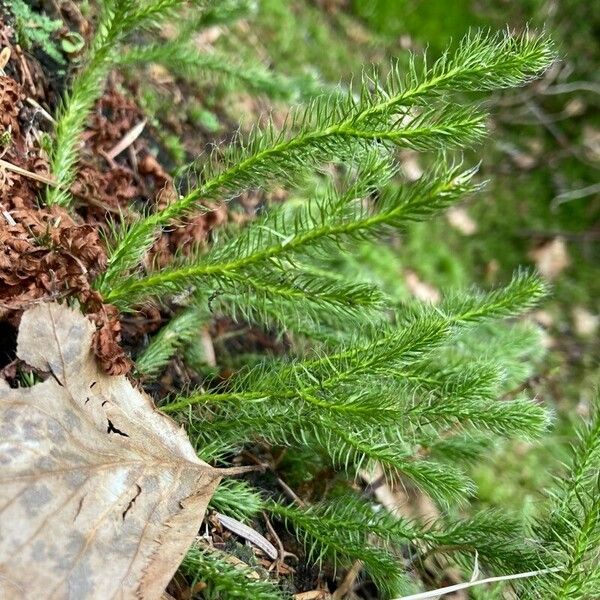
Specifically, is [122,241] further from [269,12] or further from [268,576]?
[269,12]

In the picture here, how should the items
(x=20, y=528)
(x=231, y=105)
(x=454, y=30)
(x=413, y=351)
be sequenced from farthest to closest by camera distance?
(x=454, y=30) < (x=231, y=105) < (x=413, y=351) < (x=20, y=528)

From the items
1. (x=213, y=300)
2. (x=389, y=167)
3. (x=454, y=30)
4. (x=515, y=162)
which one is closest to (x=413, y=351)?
(x=389, y=167)

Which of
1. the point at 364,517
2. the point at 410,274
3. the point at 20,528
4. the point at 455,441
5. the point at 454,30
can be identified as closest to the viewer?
the point at 20,528

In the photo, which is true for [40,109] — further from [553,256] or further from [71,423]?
[553,256]

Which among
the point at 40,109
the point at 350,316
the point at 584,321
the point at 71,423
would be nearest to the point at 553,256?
the point at 584,321

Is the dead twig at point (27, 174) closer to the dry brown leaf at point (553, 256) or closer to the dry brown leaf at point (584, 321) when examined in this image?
the dry brown leaf at point (553, 256)

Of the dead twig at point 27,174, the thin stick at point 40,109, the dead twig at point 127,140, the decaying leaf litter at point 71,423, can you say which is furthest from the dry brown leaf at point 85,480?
the dead twig at point 127,140

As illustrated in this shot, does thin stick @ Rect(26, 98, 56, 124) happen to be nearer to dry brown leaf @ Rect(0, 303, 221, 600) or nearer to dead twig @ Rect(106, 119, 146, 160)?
dead twig @ Rect(106, 119, 146, 160)

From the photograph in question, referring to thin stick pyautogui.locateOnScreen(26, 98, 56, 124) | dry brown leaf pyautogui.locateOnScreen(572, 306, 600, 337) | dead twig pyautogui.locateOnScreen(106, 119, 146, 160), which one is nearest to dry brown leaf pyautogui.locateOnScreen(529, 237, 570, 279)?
dry brown leaf pyautogui.locateOnScreen(572, 306, 600, 337)
